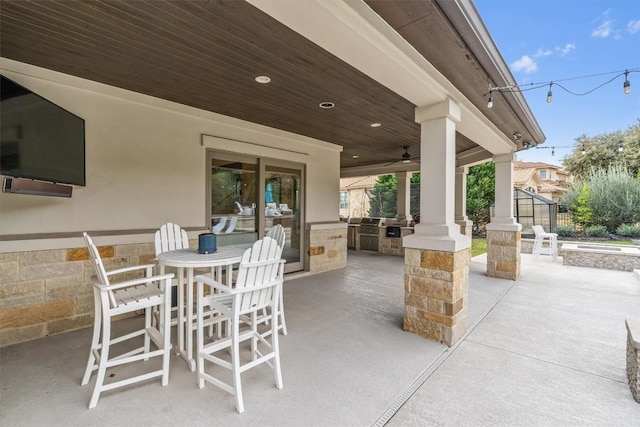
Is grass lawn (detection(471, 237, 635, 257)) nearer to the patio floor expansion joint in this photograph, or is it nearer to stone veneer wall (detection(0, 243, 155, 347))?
the patio floor expansion joint

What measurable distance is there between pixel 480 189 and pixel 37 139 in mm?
13187

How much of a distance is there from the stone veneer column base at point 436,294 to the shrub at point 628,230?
10.7 m

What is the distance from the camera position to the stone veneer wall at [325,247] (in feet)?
18.4

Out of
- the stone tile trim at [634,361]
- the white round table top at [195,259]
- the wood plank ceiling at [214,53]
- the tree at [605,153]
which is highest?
the tree at [605,153]

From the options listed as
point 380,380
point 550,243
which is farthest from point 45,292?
point 550,243

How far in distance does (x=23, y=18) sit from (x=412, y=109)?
12.4ft

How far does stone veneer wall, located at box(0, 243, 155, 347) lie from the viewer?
8.93 feet

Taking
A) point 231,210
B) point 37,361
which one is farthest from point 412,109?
point 37,361

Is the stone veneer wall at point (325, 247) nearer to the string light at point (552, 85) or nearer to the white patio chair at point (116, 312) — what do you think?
the white patio chair at point (116, 312)

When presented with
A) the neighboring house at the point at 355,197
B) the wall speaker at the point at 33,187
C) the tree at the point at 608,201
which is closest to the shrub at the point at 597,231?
the tree at the point at 608,201

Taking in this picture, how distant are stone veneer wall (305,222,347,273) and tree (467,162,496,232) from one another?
26.9ft

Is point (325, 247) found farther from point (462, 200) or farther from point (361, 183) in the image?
point (361, 183)

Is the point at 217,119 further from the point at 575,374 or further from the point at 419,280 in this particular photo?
the point at 575,374

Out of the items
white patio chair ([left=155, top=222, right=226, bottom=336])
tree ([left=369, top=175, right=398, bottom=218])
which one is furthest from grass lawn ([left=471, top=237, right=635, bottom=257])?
white patio chair ([left=155, top=222, right=226, bottom=336])
